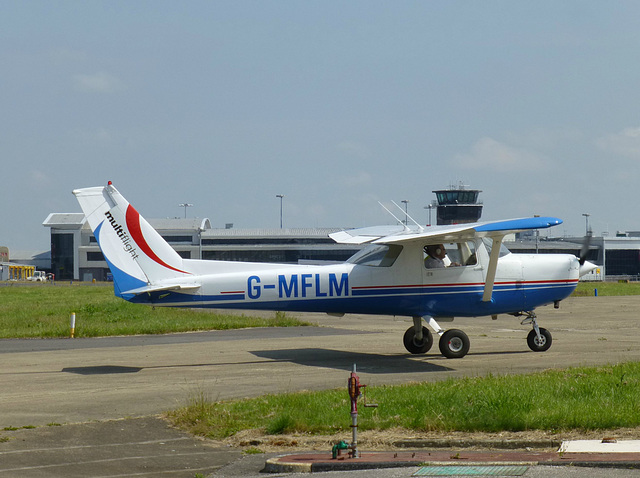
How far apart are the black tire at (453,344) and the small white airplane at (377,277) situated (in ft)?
0.07

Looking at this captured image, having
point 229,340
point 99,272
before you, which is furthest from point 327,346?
point 99,272

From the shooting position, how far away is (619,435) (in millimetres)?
8930

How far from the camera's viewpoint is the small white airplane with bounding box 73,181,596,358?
16766mm

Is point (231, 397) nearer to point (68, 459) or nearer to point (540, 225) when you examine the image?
point (68, 459)

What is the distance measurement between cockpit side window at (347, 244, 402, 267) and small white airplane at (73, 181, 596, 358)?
0.07ft

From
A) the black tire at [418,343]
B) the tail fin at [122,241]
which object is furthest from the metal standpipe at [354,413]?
the black tire at [418,343]

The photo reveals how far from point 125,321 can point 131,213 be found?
14.4 metres

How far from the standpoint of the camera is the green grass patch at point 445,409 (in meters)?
9.49

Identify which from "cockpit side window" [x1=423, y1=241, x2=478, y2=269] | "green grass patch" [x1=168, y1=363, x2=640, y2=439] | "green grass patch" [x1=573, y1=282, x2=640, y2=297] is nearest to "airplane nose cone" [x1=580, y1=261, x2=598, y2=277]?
"cockpit side window" [x1=423, y1=241, x2=478, y2=269]

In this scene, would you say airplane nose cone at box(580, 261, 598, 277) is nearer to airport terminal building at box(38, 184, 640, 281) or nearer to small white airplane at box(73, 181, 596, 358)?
small white airplane at box(73, 181, 596, 358)

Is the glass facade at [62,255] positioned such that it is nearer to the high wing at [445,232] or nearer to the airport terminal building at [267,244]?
the airport terminal building at [267,244]

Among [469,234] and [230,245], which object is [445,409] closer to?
[469,234]

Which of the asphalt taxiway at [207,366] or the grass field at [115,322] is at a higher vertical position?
the grass field at [115,322]

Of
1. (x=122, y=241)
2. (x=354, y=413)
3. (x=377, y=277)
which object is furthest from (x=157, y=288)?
(x=354, y=413)
